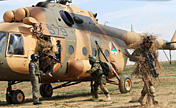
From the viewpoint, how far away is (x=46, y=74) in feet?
34.5

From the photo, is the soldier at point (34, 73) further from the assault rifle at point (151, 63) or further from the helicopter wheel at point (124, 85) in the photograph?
the helicopter wheel at point (124, 85)

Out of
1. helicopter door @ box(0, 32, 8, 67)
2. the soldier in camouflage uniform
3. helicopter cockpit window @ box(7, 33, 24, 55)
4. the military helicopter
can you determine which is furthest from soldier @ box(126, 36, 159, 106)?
helicopter door @ box(0, 32, 8, 67)

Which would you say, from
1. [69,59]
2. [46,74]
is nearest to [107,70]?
[69,59]

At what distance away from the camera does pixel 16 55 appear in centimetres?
973

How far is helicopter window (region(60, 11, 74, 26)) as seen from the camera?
12.0m

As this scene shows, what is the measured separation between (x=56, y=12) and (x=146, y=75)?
17.8 ft

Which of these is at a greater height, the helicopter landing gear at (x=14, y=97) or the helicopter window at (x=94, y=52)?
the helicopter window at (x=94, y=52)

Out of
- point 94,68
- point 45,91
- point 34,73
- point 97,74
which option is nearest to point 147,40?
point 94,68

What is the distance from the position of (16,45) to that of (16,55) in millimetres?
350

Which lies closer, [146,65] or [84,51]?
[146,65]

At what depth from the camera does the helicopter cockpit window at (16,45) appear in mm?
9703

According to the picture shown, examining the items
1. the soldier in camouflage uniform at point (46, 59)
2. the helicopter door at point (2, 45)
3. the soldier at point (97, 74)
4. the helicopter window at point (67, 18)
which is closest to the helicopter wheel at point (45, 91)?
the soldier in camouflage uniform at point (46, 59)

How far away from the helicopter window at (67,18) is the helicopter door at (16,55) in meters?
2.52

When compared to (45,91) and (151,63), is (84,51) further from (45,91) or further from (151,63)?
(151,63)
